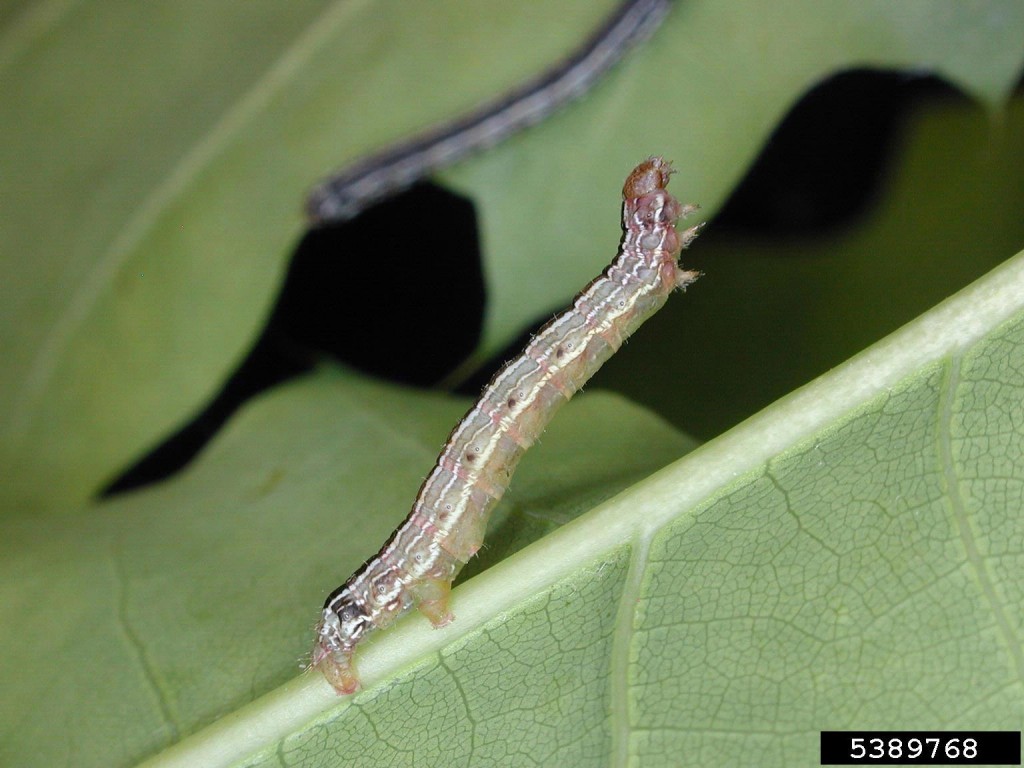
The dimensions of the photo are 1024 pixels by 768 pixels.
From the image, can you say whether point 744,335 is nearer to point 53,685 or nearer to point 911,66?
point 911,66

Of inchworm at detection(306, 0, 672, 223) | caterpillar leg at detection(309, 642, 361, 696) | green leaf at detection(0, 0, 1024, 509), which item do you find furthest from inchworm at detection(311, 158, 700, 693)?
inchworm at detection(306, 0, 672, 223)

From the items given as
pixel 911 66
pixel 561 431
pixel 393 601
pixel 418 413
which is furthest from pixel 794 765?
pixel 911 66

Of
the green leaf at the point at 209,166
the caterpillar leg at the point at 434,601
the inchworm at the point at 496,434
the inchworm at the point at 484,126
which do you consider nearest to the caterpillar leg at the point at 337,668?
the inchworm at the point at 496,434

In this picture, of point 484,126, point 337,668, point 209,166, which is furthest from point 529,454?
point 209,166

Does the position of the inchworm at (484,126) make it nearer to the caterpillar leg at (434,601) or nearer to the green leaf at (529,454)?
the green leaf at (529,454)

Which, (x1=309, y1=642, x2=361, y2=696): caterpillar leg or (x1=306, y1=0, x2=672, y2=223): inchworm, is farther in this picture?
(x1=306, y1=0, x2=672, y2=223): inchworm

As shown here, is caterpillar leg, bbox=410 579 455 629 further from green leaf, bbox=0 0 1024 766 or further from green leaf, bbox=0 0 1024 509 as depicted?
green leaf, bbox=0 0 1024 509

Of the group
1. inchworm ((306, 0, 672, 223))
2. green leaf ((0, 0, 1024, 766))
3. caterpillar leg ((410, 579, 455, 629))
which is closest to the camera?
green leaf ((0, 0, 1024, 766))
